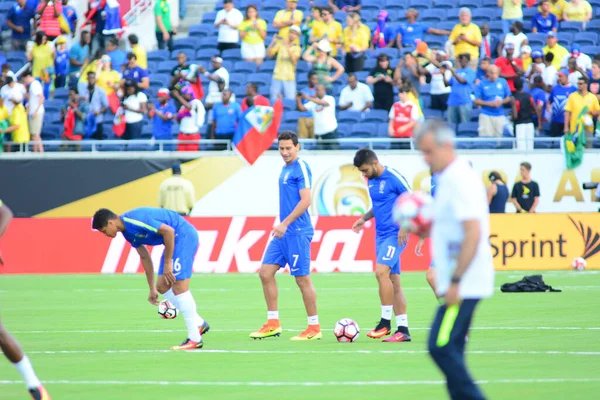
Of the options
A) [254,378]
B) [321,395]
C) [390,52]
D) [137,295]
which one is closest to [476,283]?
[321,395]

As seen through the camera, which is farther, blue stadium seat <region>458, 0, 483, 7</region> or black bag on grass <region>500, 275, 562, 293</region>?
blue stadium seat <region>458, 0, 483, 7</region>

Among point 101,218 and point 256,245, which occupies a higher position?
point 101,218

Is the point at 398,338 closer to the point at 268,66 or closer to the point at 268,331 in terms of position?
the point at 268,331

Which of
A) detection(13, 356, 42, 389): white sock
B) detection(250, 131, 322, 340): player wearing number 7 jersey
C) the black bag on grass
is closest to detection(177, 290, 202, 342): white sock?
detection(250, 131, 322, 340): player wearing number 7 jersey

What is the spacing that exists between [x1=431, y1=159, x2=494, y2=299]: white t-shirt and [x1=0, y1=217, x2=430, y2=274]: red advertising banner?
18441 millimetres

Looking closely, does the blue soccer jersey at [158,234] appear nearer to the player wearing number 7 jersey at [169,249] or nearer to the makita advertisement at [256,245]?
the player wearing number 7 jersey at [169,249]

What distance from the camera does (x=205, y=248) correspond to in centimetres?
2623

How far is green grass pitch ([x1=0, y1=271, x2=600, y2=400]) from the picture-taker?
966cm

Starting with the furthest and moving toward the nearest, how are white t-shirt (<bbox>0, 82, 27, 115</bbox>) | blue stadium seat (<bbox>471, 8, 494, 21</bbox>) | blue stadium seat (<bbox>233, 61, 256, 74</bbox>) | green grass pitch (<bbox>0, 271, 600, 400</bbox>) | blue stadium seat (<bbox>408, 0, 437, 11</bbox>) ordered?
blue stadium seat (<bbox>408, 0, 437, 11</bbox>) < blue stadium seat (<bbox>471, 8, 494, 21</bbox>) < blue stadium seat (<bbox>233, 61, 256, 74</bbox>) < white t-shirt (<bbox>0, 82, 27, 115</bbox>) < green grass pitch (<bbox>0, 271, 600, 400</bbox>)

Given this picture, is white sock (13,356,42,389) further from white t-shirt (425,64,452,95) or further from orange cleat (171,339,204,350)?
white t-shirt (425,64,452,95)

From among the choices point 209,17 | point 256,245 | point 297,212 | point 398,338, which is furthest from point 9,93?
point 398,338

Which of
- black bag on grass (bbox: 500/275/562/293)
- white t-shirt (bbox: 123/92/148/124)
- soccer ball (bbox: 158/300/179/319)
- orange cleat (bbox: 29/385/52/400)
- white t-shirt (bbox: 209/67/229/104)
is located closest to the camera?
orange cleat (bbox: 29/385/52/400)

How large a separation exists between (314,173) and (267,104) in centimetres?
211

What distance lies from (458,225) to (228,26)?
24.9 metres
